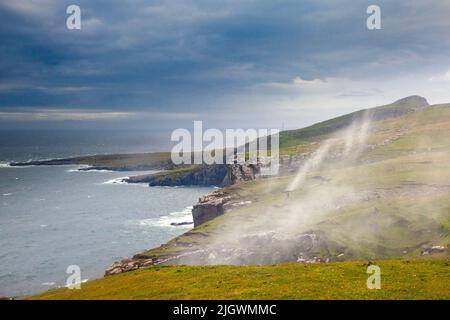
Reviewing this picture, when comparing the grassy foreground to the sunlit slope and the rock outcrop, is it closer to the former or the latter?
the sunlit slope

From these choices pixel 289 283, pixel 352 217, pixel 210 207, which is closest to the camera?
pixel 289 283

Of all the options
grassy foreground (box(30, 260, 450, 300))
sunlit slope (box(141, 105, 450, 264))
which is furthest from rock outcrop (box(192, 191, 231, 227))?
grassy foreground (box(30, 260, 450, 300))

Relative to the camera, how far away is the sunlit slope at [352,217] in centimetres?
9831

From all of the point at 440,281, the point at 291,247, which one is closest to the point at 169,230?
the point at 291,247

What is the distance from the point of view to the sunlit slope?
98312mm

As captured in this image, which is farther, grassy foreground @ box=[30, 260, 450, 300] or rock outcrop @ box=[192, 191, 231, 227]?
rock outcrop @ box=[192, 191, 231, 227]

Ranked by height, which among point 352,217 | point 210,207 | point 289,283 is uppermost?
point 289,283

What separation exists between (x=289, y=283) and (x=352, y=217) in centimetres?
7858

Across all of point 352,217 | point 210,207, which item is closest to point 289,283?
point 352,217

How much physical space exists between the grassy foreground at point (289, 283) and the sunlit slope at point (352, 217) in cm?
3864

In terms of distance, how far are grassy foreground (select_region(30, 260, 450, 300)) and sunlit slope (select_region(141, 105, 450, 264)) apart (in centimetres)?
3864

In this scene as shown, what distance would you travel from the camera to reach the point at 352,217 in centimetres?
11625

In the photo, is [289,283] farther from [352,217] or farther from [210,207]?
[210,207]

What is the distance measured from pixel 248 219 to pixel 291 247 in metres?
34.9
